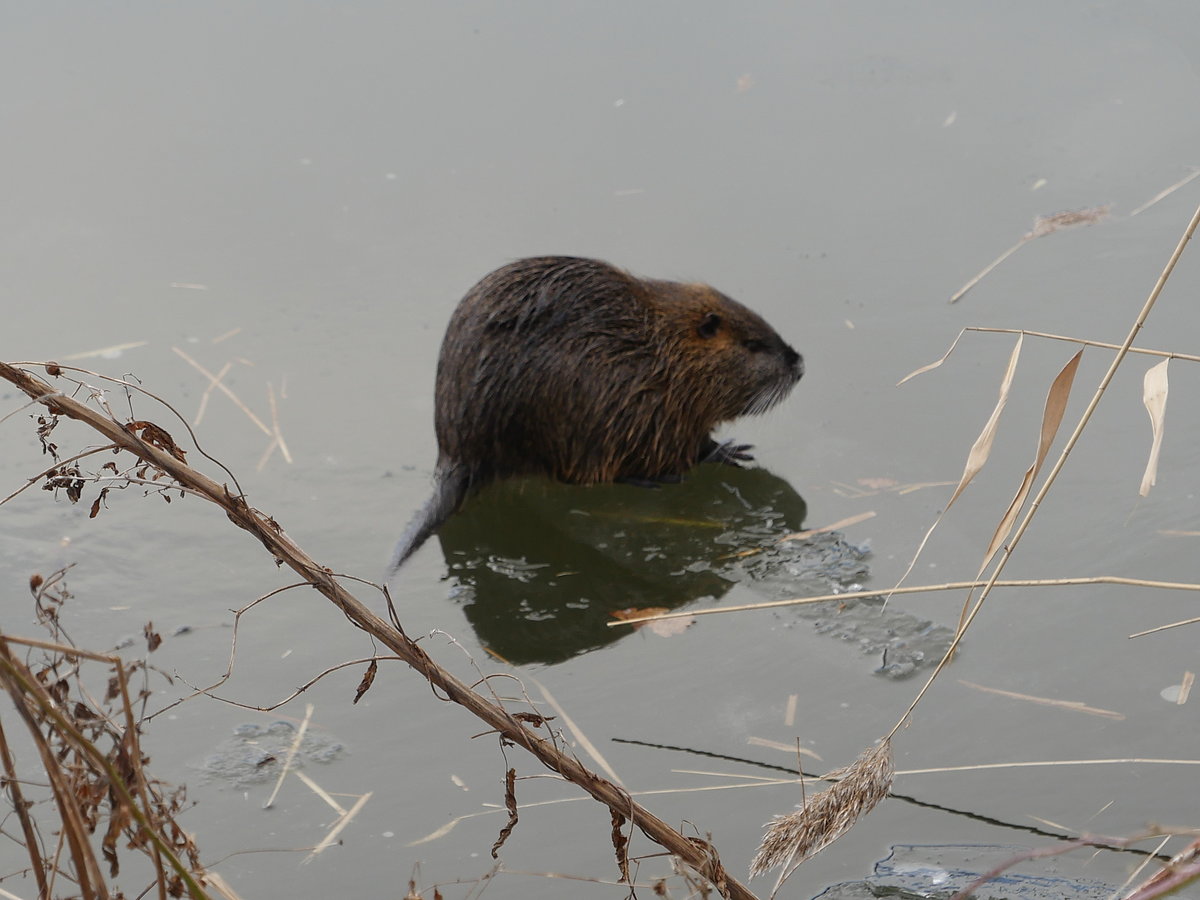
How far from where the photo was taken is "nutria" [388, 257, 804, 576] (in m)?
2.98

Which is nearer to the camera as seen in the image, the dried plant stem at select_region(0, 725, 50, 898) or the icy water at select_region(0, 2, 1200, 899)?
the dried plant stem at select_region(0, 725, 50, 898)

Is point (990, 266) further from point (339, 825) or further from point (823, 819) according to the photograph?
point (823, 819)

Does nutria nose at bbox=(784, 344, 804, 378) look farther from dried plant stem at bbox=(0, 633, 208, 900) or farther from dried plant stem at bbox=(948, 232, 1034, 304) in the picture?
dried plant stem at bbox=(0, 633, 208, 900)

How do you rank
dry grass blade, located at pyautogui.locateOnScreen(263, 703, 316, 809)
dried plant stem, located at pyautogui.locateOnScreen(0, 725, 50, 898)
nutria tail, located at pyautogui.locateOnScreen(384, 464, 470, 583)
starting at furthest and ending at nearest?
nutria tail, located at pyautogui.locateOnScreen(384, 464, 470, 583) < dry grass blade, located at pyautogui.locateOnScreen(263, 703, 316, 809) < dried plant stem, located at pyautogui.locateOnScreen(0, 725, 50, 898)

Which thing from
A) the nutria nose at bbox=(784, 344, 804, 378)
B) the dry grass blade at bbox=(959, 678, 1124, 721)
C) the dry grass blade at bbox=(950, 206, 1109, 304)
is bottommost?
the dry grass blade at bbox=(959, 678, 1124, 721)

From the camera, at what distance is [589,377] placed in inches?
123

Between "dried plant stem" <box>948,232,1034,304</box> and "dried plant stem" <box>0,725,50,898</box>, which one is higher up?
"dried plant stem" <box>948,232,1034,304</box>

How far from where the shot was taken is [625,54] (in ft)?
15.3

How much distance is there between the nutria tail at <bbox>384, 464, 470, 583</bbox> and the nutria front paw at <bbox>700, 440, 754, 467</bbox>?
0.67 m

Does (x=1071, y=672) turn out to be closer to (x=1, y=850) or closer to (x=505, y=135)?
(x=1, y=850)

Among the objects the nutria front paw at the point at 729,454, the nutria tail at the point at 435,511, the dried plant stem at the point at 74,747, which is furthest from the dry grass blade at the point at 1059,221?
the dried plant stem at the point at 74,747

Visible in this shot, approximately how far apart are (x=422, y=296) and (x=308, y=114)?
4.02 ft

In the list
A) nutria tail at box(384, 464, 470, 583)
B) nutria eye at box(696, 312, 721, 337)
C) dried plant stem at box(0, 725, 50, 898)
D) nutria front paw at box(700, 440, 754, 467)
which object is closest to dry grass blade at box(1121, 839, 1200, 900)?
dried plant stem at box(0, 725, 50, 898)

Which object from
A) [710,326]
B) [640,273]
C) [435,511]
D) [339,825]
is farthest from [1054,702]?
[640,273]
